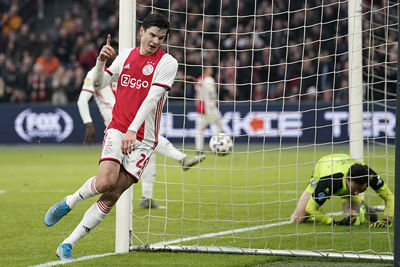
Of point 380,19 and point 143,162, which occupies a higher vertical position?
point 380,19

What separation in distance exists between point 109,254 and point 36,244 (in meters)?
0.87

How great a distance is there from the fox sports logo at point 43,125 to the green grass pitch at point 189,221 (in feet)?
13.4

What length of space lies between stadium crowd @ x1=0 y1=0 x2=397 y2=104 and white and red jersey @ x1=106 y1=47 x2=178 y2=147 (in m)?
11.6

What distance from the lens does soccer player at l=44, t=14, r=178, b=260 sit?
17.0 feet

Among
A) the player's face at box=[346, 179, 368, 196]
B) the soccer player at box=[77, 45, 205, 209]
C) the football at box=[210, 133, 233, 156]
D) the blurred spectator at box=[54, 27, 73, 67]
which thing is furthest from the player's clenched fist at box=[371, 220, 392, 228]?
the blurred spectator at box=[54, 27, 73, 67]

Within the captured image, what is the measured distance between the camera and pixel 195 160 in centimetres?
870

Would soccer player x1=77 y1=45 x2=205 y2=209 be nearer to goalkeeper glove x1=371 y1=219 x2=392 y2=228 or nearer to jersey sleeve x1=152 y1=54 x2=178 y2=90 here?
goalkeeper glove x1=371 y1=219 x2=392 y2=228

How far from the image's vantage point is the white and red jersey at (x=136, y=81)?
527 cm

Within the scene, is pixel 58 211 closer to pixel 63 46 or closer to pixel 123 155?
pixel 123 155

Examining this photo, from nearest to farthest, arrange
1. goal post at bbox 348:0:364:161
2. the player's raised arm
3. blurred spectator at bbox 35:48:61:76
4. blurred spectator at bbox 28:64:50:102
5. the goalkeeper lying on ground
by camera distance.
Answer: the player's raised arm, the goalkeeper lying on ground, goal post at bbox 348:0:364:161, blurred spectator at bbox 28:64:50:102, blurred spectator at bbox 35:48:61:76

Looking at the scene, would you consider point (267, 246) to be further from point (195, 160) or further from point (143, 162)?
point (195, 160)

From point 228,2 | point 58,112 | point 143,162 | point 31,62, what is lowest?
point 143,162

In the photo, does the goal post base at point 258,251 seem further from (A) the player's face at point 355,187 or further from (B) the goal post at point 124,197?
(A) the player's face at point 355,187

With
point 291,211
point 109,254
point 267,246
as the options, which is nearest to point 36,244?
point 109,254
